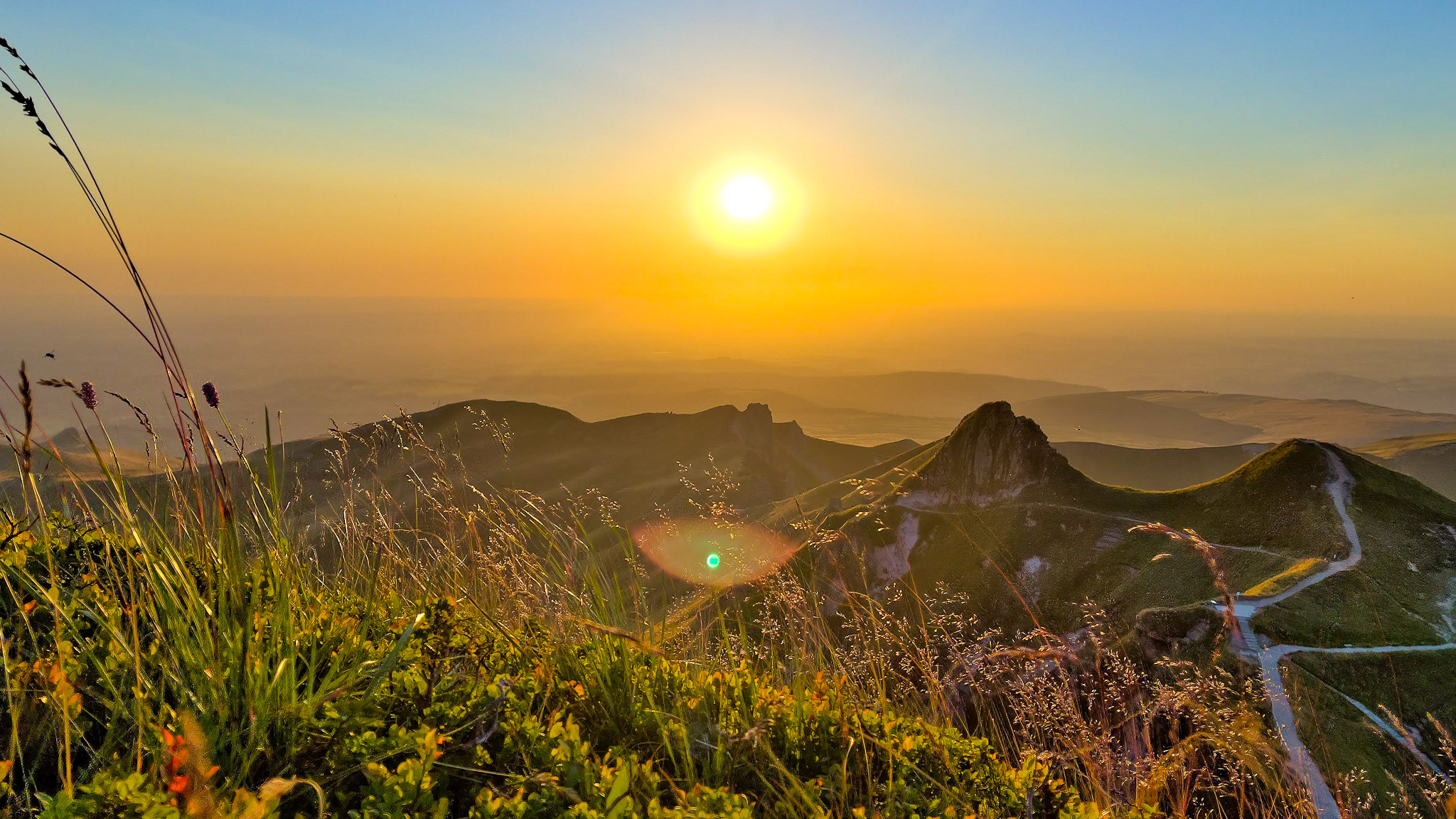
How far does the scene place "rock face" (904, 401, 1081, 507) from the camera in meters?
49.0

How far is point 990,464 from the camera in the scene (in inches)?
1993

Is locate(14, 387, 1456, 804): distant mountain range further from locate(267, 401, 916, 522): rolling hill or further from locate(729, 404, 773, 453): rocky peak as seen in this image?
locate(729, 404, 773, 453): rocky peak

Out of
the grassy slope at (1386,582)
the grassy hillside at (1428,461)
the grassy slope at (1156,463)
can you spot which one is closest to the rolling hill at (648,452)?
the grassy slope at (1156,463)

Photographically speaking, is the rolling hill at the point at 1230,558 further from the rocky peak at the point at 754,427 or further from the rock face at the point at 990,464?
the rocky peak at the point at 754,427

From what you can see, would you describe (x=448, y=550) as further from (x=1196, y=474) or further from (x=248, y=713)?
(x=1196, y=474)

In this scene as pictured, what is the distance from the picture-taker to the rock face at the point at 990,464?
49000 mm

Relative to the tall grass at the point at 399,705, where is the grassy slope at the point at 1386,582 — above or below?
below

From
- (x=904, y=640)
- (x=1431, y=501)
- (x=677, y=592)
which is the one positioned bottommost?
(x=677, y=592)

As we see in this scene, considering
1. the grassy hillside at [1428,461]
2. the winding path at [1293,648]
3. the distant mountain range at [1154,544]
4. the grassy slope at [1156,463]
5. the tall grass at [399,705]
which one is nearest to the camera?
the tall grass at [399,705]

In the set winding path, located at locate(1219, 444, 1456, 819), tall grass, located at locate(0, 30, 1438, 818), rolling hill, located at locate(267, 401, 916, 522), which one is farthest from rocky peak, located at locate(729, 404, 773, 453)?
tall grass, located at locate(0, 30, 1438, 818)

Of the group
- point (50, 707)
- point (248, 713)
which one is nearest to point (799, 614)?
point (248, 713)

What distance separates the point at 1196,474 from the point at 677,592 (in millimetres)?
105640

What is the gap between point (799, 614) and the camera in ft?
14.1

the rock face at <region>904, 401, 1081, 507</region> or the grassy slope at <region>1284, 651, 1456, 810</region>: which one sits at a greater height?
the rock face at <region>904, 401, 1081, 507</region>
